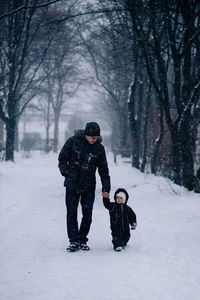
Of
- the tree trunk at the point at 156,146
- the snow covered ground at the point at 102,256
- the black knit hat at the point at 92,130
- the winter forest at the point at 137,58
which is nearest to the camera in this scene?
the snow covered ground at the point at 102,256

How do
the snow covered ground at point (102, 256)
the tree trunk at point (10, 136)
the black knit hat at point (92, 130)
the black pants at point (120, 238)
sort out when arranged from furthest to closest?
the tree trunk at point (10, 136)
the black pants at point (120, 238)
the black knit hat at point (92, 130)
the snow covered ground at point (102, 256)

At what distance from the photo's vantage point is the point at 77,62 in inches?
1144

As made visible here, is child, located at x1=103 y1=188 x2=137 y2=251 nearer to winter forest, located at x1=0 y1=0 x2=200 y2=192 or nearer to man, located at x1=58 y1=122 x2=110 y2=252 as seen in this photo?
man, located at x1=58 y1=122 x2=110 y2=252

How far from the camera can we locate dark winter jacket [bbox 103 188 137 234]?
5656 millimetres

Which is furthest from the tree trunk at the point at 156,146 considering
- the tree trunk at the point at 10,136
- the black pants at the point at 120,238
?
the tree trunk at the point at 10,136

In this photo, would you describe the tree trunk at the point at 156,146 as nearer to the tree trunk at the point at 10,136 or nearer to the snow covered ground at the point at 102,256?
the snow covered ground at the point at 102,256

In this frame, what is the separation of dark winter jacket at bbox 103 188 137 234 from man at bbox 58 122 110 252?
335mm

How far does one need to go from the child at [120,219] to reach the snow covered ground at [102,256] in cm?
20

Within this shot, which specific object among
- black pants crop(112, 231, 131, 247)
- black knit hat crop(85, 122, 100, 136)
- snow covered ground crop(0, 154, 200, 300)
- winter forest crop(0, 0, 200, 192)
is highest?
winter forest crop(0, 0, 200, 192)

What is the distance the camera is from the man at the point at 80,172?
545 centimetres

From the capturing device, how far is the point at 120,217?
5.70 metres

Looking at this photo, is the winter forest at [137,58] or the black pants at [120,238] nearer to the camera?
the black pants at [120,238]

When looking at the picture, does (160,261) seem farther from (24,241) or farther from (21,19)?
(21,19)

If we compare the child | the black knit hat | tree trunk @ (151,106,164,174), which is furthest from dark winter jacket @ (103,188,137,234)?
tree trunk @ (151,106,164,174)
